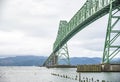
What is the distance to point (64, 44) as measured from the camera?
185750 mm

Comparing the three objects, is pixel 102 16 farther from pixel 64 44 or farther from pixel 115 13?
pixel 64 44

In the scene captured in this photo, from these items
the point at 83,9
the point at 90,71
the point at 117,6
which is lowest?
the point at 90,71

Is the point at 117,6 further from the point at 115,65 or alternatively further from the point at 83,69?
the point at 83,69

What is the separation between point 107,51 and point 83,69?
81.0ft

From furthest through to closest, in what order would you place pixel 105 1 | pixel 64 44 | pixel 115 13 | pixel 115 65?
pixel 64 44
pixel 105 1
pixel 115 13
pixel 115 65

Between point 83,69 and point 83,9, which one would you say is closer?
point 83,69

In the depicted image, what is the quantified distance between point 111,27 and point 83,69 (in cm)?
2608

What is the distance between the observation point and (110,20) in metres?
86.4

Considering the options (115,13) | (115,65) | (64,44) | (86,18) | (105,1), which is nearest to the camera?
(115,65)

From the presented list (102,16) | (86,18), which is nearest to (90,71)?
(102,16)

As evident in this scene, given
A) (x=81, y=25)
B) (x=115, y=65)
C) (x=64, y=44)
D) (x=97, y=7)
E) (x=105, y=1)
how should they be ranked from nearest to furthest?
(x=115, y=65), (x=105, y=1), (x=97, y=7), (x=81, y=25), (x=64, y=44)

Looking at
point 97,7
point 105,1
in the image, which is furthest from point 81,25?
point 105,1

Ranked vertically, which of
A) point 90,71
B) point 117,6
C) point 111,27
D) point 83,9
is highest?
point 83,9

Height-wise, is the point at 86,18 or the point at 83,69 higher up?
the point at 86,18
